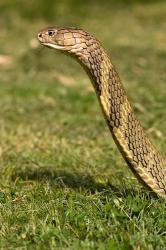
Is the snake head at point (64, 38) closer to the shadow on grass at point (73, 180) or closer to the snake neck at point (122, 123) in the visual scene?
the snake neck at point (122, 123)

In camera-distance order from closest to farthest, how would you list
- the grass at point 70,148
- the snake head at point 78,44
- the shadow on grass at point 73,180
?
1. the grass at point 70,148
2. the snake head at point 78,44
3. the shadow on grass at point 73,180

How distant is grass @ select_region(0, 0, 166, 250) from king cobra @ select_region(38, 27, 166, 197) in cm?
17

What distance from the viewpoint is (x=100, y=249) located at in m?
3.63

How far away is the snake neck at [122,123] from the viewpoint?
171 inches

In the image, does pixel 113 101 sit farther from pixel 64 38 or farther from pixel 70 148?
pixel 70 148

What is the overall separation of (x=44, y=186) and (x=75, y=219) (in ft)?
2.93

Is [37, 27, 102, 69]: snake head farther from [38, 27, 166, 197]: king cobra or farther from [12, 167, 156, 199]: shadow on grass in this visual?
[12, 167, 156, 199]: shadow on grass

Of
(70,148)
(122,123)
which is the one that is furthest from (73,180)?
(70,148)

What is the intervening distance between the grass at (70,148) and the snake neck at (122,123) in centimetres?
15

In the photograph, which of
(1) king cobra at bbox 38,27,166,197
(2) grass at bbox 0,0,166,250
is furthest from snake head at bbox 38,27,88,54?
(2) grass at bbox 0,0,166,250

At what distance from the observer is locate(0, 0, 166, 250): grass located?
3.87 metres

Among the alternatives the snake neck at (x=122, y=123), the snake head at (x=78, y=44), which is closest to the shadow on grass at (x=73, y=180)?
the snake neck at (x=122, y=123)

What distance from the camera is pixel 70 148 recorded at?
21.4 feet

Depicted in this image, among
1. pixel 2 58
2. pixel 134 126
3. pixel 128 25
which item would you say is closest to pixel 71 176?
pixel 134 126
